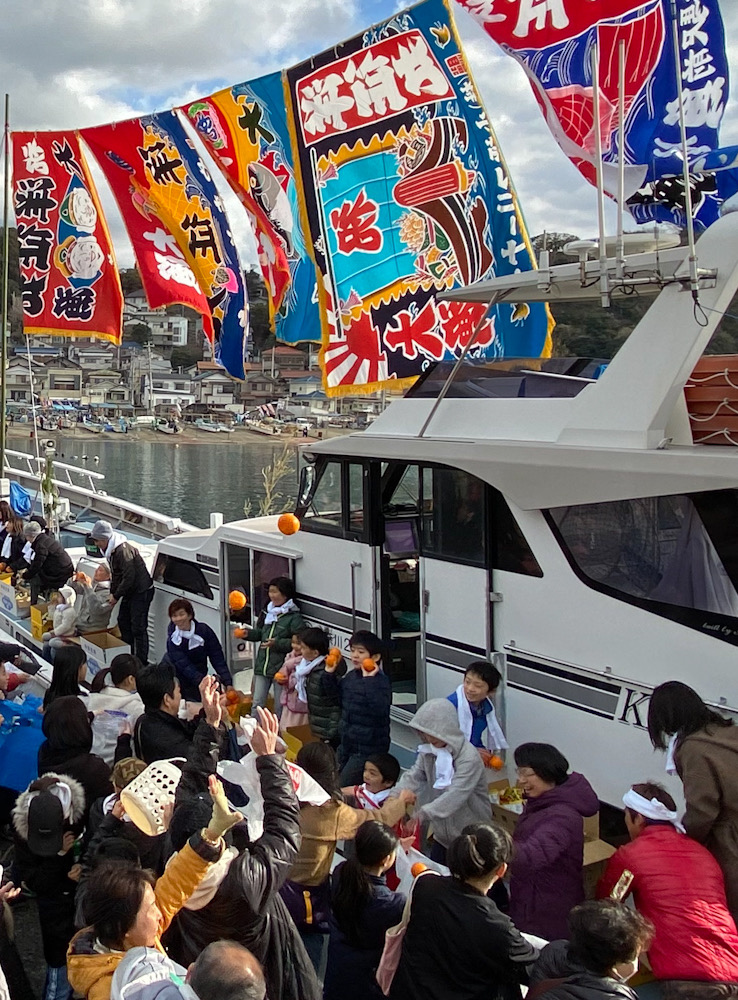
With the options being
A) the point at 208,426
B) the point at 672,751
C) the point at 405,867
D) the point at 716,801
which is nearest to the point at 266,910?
the point at 405,867

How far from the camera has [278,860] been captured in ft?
9.68

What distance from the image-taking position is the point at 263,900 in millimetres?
2906

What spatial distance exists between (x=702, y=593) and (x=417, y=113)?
585 cm

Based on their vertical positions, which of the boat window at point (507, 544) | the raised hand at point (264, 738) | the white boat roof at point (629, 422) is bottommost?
the raised hand at point (264, 738)

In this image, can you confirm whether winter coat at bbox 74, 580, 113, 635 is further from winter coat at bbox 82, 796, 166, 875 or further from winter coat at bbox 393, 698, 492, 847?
winter coat at bbox 393, 698, 492, 847

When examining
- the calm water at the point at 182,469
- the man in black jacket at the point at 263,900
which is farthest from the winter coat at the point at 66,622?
the calm water at the point at 182,469

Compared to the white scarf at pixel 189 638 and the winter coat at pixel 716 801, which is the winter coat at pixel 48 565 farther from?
the winter coat at pixel 716 801

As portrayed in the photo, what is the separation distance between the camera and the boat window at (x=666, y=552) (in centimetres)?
443

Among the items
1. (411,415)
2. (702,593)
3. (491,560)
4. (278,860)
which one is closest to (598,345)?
(411,415)

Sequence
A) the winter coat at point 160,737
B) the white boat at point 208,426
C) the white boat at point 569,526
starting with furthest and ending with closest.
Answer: the white boat at point 208,426 → the winter coat at point 160,737 → the white boat at point 569,526

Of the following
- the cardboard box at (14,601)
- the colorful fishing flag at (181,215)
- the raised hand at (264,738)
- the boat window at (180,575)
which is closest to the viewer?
the raised hand at (264,738)

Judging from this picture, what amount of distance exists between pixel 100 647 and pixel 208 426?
79245mm

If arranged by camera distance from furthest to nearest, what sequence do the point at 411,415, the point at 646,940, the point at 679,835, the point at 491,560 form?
the point at 411,415 < the point at 491,560 < the point at 679,835 < the point at 646,940

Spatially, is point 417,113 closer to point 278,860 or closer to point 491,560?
point 491,560
